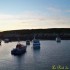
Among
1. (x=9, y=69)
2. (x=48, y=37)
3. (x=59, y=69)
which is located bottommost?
(x=48, y=37)

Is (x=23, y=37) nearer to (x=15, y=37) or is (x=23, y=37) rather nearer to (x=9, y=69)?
(x=15, y=37)

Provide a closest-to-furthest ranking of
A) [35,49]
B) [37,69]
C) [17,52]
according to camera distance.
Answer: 1. [37,69]
2. [17,52]
3. [35,49]

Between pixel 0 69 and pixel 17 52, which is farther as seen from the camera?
pixel 17 52

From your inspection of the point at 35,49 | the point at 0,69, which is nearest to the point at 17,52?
the point at 35,49

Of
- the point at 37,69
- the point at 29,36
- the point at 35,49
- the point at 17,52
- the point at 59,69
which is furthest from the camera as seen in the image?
the point at 29,36

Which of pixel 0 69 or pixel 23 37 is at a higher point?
pixel 0 69

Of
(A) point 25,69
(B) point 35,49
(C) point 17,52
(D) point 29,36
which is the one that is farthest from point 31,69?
(D) point 29,36

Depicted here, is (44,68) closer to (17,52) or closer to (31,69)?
(31,69)

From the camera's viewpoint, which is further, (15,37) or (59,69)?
(15,37)

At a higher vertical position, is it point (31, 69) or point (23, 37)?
point (31, 69)
